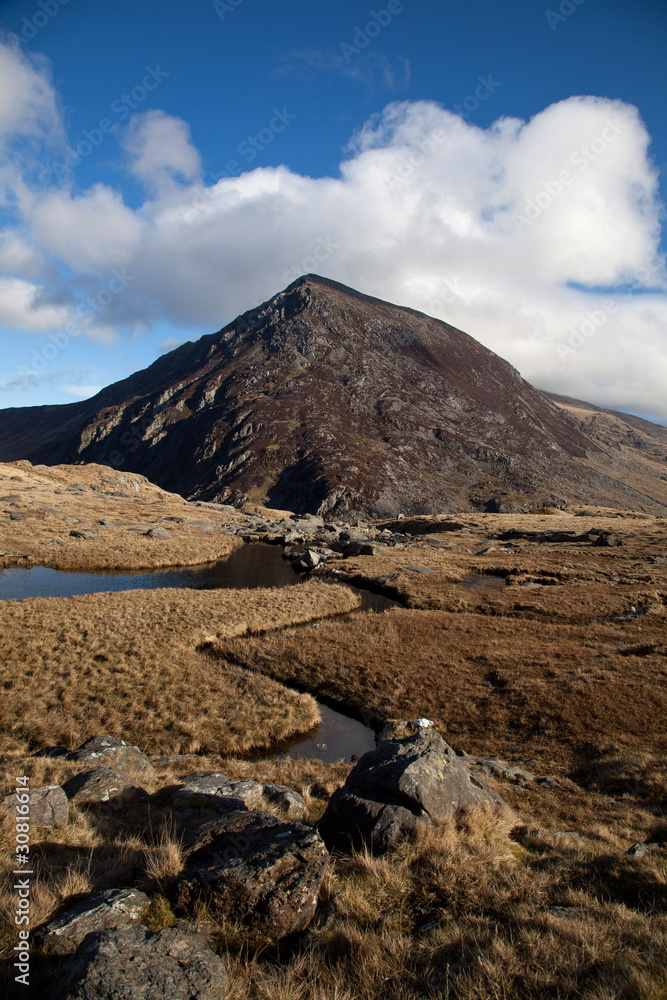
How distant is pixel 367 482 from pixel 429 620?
13452cm

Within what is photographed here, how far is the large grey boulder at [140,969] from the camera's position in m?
4.84

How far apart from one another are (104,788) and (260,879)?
20.7ft

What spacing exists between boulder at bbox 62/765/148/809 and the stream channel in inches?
305

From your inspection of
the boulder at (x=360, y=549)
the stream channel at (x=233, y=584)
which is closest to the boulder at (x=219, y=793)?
the stream channel at (x=233, y=584)

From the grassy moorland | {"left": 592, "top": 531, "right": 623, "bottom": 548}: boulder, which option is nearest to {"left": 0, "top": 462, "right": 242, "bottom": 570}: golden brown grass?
the grassy moorland

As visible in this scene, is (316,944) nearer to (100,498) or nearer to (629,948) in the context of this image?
(629,948)

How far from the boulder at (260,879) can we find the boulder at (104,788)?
14.3ft

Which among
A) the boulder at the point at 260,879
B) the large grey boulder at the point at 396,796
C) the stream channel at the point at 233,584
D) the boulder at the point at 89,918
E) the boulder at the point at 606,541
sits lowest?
the boulder at the point at 606,541

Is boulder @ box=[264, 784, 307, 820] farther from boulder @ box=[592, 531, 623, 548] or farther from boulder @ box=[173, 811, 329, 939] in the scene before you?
boulder @ box=[592, 531, 623, 548]

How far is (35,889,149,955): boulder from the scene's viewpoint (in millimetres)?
5709

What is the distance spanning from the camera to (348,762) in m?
17.2

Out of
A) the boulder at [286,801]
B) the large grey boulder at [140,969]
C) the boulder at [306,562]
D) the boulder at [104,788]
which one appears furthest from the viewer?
the boulder at [306,562]

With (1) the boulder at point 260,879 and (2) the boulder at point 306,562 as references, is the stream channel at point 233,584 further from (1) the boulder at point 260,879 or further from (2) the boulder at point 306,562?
(1) the boulder at point 260,879

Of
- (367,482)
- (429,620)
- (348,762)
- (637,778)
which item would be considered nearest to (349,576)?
(429,620)
